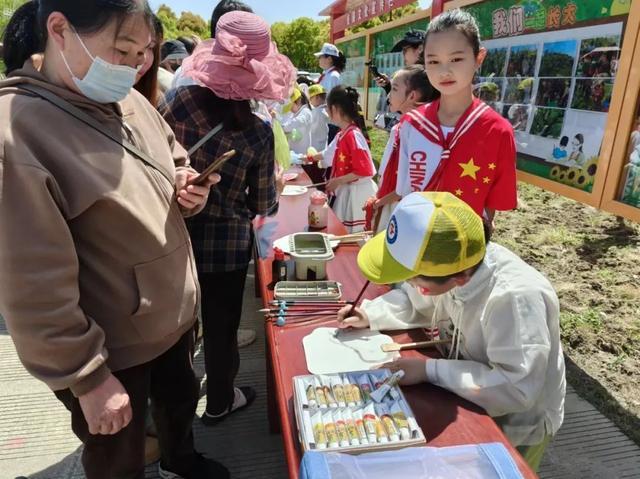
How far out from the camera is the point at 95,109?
111cm

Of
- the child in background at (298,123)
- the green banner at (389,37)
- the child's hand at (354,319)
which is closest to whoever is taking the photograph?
the child's hand at (354,319)

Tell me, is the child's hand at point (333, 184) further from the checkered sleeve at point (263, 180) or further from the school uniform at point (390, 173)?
the checkered sleeve at point (263, 180)

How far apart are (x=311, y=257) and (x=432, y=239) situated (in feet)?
2.56

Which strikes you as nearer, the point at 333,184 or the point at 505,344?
the point at 505,344

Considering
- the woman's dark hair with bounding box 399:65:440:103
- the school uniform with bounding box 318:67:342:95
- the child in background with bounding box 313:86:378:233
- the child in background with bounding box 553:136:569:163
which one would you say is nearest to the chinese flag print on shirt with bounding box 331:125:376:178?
the child in background with bounding box 313:86:378:233

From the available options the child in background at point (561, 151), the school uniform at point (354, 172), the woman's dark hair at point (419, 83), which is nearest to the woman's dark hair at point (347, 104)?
the school uniform at point (354, 172)

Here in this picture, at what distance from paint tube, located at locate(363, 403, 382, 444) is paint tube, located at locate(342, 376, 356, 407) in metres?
0.04

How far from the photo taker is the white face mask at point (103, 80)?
1045 millimetres

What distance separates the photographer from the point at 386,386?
1112 mm

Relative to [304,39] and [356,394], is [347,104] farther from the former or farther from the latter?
[304,39]

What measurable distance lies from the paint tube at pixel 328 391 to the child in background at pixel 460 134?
123 centimetres

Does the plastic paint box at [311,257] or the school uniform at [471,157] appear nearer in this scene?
the plastic paint box at [311,257]

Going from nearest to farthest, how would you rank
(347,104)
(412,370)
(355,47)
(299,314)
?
(412,370)
(299,314)
(347,104)
(355,47)

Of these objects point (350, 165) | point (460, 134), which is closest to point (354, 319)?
point (460, 134)
